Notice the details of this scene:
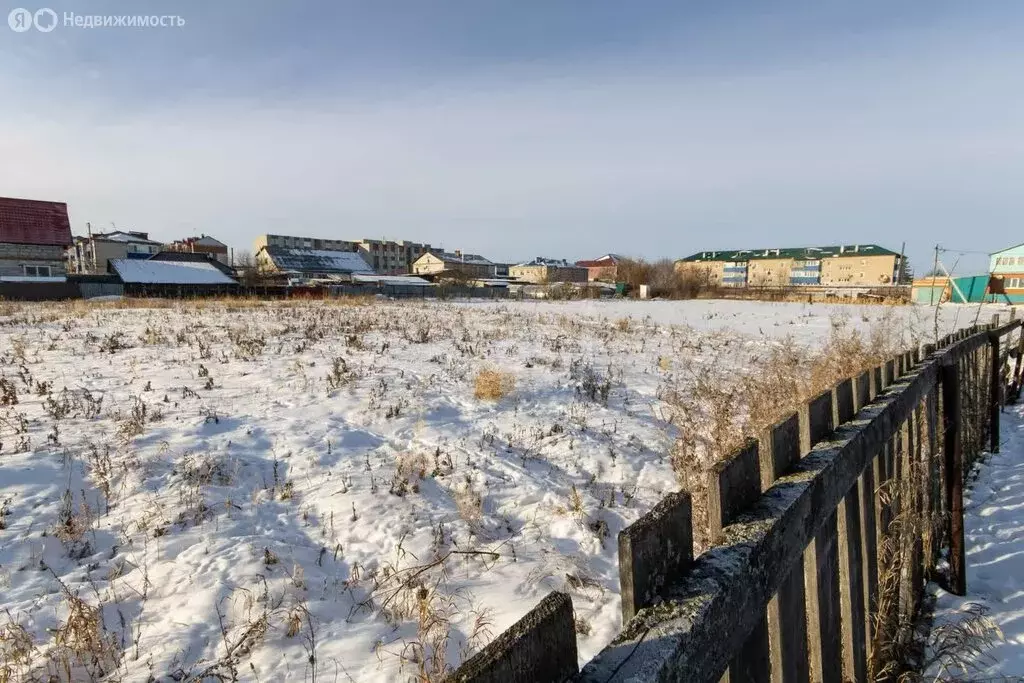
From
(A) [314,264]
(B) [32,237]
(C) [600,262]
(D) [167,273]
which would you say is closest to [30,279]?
(B) [32,237]

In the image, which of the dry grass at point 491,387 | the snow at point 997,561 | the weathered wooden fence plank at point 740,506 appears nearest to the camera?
the weathered wooden fence plank at point 740,506

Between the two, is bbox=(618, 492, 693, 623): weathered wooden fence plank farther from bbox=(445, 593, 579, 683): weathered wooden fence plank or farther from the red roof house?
the red roof house

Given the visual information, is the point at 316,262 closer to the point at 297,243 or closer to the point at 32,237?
the point at 32,237

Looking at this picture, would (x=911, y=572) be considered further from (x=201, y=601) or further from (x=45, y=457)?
(x=45, y=457)

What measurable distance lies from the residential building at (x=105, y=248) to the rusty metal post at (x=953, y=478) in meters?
77.1

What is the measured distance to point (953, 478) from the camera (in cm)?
277

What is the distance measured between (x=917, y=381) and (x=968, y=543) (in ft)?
4.90

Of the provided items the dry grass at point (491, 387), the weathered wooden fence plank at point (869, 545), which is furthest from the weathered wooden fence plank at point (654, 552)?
the dry grass at point (491, 387)

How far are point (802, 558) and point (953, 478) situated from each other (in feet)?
6.96

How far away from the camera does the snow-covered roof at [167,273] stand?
1474 inches

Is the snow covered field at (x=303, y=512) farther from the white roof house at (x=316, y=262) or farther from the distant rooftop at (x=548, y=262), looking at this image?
the distant rooftop at (x=548, y=262)

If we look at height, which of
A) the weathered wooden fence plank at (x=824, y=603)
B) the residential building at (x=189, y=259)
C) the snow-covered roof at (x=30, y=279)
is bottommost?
the weathered wooden fence plank at (x=824, y=603)

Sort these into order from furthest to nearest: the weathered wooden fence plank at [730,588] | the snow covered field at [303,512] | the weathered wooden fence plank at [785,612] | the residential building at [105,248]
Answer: the residential building at [105,248] → the snow covered field at [303,512] → the weathered wooden fence plank at [785,612] → the weathered wooden fence plank at [730,588]

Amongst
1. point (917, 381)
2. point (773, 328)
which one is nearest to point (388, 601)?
point (917, 381)
